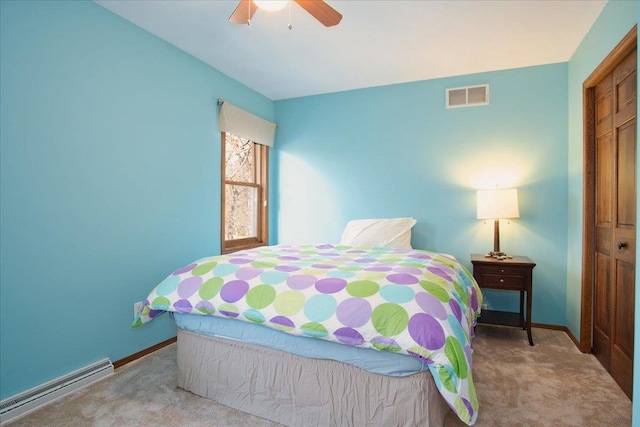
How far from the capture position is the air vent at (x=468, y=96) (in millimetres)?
3256

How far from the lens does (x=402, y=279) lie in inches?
63.2

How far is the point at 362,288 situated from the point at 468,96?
2661 millimetres

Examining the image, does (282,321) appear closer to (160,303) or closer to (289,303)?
(289,303)

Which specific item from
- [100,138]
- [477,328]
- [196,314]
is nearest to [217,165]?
[100,138]

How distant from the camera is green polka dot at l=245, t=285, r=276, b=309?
5.38 ft

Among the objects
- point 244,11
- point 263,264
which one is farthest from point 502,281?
point 244,11

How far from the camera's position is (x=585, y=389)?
198 cm

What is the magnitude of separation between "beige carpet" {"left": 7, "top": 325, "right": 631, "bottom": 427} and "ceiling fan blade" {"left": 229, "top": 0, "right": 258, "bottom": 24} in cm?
219

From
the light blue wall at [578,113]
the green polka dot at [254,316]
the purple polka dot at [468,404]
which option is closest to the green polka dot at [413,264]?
the purple polka dot at [468,404]

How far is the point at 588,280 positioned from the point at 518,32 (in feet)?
6.48

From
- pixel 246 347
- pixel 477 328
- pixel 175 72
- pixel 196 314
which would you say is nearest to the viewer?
pixel 246 347

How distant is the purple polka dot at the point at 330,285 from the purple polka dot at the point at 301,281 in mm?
43

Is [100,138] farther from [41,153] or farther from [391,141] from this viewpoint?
[391,141]

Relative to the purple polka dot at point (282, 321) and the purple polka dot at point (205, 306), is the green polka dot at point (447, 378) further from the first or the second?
the purple polka dot at point (205, 306)
